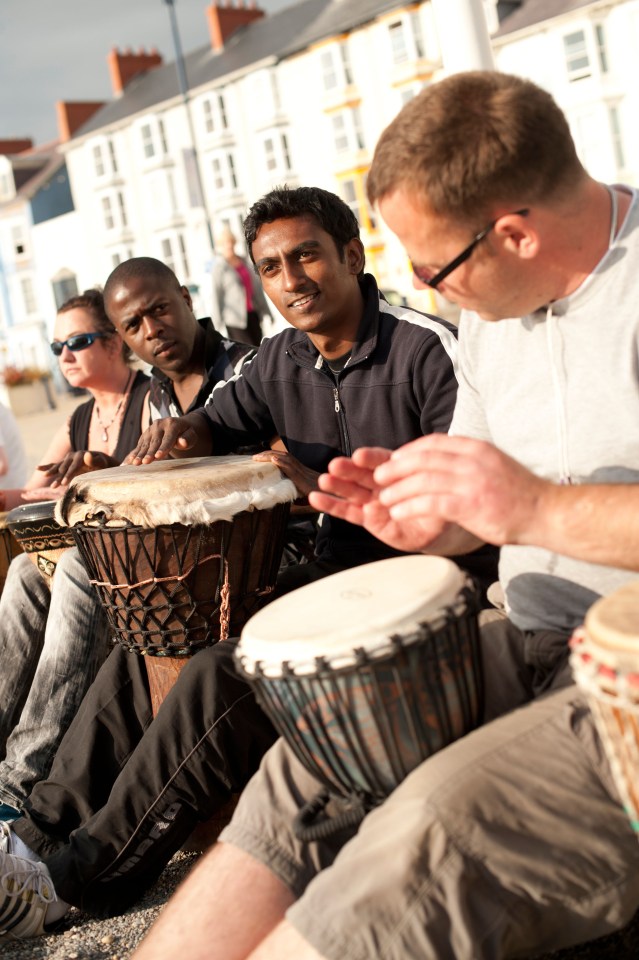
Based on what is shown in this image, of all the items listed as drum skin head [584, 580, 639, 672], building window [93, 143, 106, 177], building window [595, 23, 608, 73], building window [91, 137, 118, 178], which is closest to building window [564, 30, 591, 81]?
building window [595, 23, 608, 73]

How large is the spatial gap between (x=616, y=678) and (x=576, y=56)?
33.4 m

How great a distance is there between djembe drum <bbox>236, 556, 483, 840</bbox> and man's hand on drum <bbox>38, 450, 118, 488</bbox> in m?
1.62

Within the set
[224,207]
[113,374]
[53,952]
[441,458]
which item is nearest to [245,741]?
[53,952]

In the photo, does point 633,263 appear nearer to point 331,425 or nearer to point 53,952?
point 331,425

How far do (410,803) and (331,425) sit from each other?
1.66m

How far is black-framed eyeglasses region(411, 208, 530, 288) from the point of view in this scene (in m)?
1.88

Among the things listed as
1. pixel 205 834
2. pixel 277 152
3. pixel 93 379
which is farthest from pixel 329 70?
pixel 205 834

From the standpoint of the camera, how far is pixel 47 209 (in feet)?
155

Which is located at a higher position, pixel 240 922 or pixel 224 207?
pixel 224 207

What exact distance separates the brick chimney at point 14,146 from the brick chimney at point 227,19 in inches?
577

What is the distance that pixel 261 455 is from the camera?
9.59 feet

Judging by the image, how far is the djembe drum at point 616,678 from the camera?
1493 millimetres

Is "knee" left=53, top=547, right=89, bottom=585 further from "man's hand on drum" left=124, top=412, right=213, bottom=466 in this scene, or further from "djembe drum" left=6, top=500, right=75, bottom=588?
"man's hand on drum" left=124, top=412, right=213, bottom=466

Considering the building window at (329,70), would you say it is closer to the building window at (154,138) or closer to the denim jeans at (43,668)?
the building window at (154,138)
